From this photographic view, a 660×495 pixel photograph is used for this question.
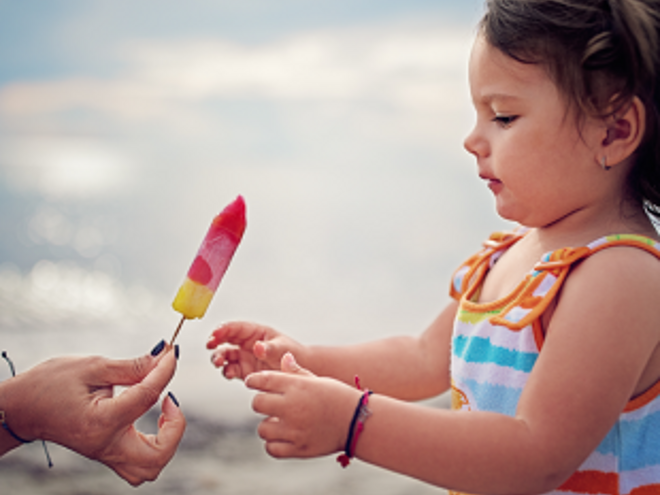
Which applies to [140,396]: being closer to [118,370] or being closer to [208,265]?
[118,370]

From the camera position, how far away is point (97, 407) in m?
1.45

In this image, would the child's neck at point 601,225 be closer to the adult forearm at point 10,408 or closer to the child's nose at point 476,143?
the child's nose at point 476,143

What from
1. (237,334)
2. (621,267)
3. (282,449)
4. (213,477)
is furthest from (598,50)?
(213,477)

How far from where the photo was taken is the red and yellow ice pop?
1534 mm

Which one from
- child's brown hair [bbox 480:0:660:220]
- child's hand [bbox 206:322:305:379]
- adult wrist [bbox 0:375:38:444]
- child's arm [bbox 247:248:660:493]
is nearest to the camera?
child's arm [bbox 247:248:660:493]

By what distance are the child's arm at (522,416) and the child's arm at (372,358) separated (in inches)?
21.2

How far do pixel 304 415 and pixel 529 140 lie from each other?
745 millimetres

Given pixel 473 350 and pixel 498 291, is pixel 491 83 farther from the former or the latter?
pixel 473 350

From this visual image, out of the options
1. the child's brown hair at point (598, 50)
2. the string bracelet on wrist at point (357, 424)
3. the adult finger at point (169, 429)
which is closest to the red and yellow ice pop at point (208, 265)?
the adult finger at point (169, 429)

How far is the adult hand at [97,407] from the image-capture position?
56.8 inches

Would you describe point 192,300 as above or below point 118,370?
above

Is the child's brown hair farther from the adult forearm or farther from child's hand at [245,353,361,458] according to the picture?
the adult forearm

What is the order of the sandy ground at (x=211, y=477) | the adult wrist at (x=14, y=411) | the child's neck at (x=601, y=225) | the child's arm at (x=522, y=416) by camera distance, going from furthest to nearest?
the sandy ground at (x=211, y=477), the adult wrist at (x=14, y=411), the child's neck at (x=601, y=225), the child's arm at (x=522, y=416)

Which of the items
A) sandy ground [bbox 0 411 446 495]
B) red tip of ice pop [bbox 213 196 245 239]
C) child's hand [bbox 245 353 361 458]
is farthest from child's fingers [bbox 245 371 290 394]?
sandy ground [bbox 0 411 446 495]
